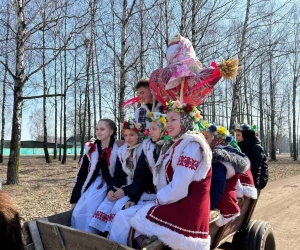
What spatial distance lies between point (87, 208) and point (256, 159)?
2970 mm

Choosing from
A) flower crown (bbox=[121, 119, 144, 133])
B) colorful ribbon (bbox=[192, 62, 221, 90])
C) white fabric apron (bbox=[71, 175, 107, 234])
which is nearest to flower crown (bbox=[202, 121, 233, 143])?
colorful ribbon (bbox=[192, 62, 221, 90])

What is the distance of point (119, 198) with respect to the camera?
338 centimetres

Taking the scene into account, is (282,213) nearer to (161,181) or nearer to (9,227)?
(161,181)

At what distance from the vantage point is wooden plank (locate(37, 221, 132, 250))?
7.55 feet

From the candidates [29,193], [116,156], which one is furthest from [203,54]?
[116,156]

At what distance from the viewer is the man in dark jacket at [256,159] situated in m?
5.17

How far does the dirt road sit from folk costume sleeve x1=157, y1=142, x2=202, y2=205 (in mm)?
3401

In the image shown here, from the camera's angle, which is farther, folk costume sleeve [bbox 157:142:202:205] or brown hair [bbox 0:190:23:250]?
folk costume sleeve [bbox 157:142:202:205]

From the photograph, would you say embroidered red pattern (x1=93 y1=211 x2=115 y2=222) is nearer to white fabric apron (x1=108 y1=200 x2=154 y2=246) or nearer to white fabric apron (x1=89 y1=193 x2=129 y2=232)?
white fabric apron (x1=89 y1=193 x2=129 y2=232)

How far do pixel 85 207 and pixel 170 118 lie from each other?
129 centimetres

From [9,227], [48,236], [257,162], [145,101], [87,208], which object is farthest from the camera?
[257,162]

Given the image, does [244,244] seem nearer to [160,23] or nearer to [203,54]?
[203,54]

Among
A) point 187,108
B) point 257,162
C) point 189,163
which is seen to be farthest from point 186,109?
point 257,162

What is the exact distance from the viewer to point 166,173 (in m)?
2.97
